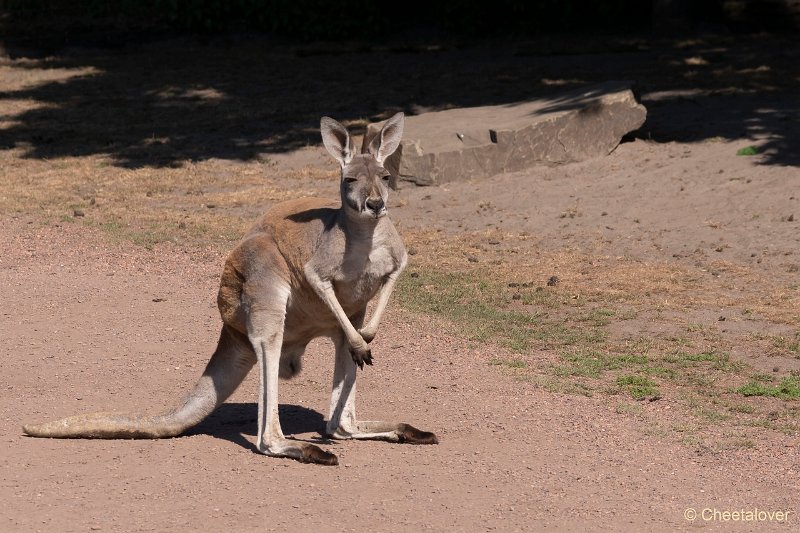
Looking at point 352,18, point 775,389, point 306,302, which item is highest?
point 352,18

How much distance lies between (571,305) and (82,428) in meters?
3.58

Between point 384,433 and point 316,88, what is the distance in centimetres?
1014

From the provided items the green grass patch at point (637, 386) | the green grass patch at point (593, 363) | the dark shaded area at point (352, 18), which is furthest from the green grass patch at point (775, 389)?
the dark shaded area at point (352, 18)

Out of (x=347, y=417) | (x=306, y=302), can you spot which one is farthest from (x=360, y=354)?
(x=347, y=417)

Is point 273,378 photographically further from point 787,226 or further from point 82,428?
point 787,226

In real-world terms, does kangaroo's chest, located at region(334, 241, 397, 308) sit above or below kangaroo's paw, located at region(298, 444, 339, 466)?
above

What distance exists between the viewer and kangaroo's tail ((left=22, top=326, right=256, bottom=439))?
5516 millimetres

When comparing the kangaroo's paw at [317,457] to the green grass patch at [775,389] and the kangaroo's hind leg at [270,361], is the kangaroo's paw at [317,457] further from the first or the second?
the green grass patch at [775,389]

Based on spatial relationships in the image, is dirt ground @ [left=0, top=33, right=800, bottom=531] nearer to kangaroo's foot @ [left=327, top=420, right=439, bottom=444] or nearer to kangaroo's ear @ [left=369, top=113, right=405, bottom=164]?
kangaroo's foot @ [left=327, top=420, right=439, bottom=444]

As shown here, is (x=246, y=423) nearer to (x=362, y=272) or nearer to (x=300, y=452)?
(x=300, y=452)

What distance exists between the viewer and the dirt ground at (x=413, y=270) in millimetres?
4863

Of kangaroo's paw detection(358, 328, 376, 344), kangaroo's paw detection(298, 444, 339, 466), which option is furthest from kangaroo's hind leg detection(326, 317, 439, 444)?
kangaroo's paw detection(298, 444, 339, 466)

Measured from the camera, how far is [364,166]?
17.1 feet

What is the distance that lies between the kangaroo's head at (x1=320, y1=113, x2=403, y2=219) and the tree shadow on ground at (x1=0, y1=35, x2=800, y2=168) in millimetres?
6406
